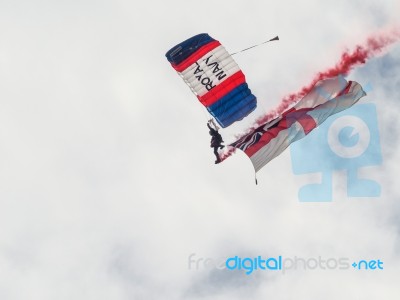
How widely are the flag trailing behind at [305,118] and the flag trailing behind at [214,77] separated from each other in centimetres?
166

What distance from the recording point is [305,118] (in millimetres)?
31906

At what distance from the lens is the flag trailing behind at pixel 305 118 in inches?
1236

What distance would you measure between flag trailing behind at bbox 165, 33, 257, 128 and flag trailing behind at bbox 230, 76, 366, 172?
166 cm

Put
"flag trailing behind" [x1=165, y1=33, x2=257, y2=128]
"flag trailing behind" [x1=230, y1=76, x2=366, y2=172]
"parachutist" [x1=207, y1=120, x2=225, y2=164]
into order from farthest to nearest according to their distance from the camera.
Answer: "parachutist" [x1=207, y1=120, x2=225, y2=164] → "flag trailing behind" [x1=230, y1=76, x2=366, y2=172] → "flag trailing behind" [x1=165, y1=33, x2=257, y2=128]

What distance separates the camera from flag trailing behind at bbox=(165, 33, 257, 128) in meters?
30.9

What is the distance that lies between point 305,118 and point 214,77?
19.3ft

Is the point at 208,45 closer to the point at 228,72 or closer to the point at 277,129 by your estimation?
the point at 228,72

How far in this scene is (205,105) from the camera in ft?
104

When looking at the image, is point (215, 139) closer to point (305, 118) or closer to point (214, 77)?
point (214, 77)

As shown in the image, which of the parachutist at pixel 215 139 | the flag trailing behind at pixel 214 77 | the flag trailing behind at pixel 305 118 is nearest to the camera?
the flag trailing behind at pixel 214 77

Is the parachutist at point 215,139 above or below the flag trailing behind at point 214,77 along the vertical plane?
below

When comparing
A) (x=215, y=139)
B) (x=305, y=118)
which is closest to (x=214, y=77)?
(x=215, y=139)

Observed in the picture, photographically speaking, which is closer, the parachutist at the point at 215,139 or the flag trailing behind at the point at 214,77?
the flag trailing behind at the point at 214,77

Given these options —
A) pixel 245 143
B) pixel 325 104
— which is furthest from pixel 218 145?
pixel 325 104
